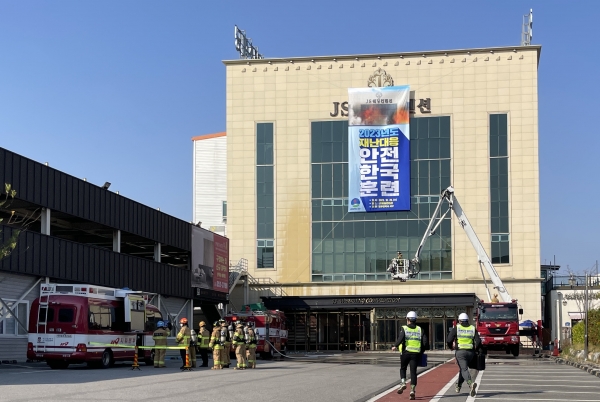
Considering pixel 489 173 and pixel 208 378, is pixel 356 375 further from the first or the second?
pixel 489 173

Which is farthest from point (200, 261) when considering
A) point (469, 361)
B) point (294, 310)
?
point (469, 361)

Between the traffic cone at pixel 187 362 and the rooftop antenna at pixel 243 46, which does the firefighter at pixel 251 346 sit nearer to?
the traffic cone at pixel 187 362

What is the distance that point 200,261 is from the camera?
59.8 metres

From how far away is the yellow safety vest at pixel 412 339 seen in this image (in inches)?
809

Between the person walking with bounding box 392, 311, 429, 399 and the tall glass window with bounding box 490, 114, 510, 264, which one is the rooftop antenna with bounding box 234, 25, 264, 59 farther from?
the person walking with bounding box 392, 311, 429, 399

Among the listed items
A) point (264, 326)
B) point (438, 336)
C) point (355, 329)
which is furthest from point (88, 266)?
point (438, 336)

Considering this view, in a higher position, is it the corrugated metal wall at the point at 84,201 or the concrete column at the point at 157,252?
the corrugated metal wall at the point at 84,201

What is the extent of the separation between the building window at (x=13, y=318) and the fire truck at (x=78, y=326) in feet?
14.5

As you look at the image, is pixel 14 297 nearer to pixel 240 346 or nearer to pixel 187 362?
pixel 187 362

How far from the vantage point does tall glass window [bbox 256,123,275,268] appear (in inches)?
2852

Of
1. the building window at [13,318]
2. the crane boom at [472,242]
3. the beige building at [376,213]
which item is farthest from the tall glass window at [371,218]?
the building window at [13,318]

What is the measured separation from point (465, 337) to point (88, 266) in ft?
83.2

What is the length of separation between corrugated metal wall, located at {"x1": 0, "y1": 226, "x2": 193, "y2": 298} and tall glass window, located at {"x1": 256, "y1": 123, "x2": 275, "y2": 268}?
16146 mm

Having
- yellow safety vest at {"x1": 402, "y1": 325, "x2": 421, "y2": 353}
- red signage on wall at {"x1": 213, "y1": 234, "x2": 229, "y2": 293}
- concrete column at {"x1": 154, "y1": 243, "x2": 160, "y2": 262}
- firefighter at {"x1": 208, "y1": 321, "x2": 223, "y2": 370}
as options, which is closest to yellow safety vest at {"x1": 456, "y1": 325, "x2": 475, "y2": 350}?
yellow safety vest at {"x1": 402, "y1": 325, "x2": 421, "y2": 353}
